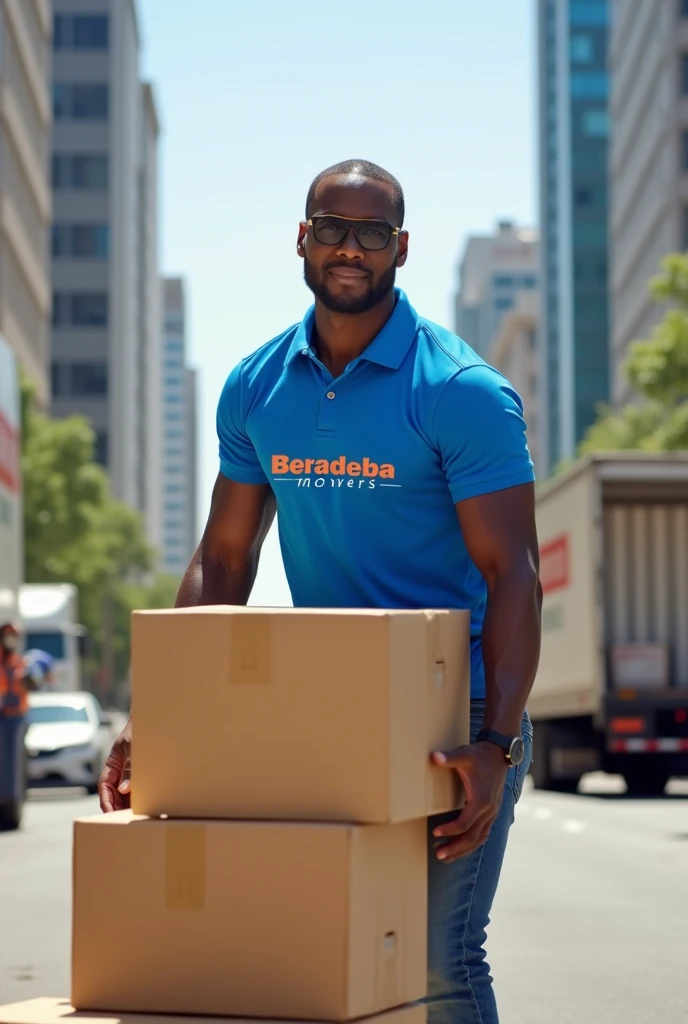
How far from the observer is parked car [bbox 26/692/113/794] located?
25047 millimetres

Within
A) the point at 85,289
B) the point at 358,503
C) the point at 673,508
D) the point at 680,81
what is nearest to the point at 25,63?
the point at 680,81

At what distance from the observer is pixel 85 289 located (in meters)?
125

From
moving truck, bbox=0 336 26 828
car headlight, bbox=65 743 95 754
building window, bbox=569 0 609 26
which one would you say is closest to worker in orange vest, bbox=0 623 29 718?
moving truck, bbox=0 336 26 828

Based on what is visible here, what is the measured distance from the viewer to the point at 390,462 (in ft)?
12.8

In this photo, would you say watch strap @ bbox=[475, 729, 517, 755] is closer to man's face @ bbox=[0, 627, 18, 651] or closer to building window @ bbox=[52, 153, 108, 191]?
man's face @ bbox=[0, 627, 18, 651]

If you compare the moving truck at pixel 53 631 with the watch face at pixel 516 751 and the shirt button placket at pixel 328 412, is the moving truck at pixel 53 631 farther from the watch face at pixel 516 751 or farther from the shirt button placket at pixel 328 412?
the watch face at pixel 516 751

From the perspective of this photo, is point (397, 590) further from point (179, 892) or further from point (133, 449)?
point (133, 449)

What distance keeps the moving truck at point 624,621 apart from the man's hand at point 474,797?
17966mm

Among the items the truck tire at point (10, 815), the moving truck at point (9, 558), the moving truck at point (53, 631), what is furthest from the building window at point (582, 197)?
the truck tire at point (10, 815)

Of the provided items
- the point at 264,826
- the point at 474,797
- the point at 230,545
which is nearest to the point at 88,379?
the point at 230,545

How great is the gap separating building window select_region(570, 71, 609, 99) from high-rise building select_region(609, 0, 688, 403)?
36.4 meters

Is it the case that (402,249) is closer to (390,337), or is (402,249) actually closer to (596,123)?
(390,337)

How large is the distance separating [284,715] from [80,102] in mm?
126745

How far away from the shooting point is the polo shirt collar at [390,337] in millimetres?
4012
